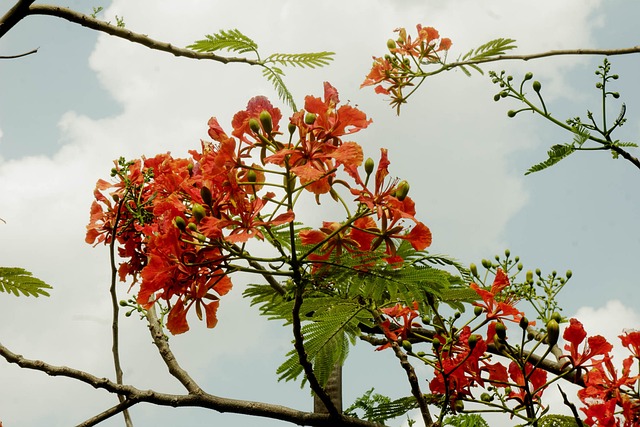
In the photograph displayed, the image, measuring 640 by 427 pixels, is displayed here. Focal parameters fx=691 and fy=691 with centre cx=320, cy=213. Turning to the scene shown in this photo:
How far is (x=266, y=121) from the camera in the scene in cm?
170

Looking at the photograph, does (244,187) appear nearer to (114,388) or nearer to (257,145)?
(257,145)

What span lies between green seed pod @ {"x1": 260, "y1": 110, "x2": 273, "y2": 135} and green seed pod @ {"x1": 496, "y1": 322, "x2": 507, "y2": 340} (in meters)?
0.91

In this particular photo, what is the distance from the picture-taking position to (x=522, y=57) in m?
3.49

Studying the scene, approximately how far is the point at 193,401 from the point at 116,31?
1.38 m

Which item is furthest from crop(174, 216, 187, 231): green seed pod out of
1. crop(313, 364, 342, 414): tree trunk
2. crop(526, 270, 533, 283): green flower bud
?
crop(526, 270, 533, 283): green flower bud

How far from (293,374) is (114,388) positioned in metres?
0.55

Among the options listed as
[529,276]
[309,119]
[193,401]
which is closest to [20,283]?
[193,401]

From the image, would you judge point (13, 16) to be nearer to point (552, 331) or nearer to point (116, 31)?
point (116, 31)

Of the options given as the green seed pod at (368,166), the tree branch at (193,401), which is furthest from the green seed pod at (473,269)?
the green seed pod at (368,166)

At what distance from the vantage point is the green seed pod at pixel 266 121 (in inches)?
66.4

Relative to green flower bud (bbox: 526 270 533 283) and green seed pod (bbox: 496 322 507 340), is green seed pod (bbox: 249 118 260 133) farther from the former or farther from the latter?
green flower bud (bbox: 526 270 533 283)

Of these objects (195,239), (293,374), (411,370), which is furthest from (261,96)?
(411,370)

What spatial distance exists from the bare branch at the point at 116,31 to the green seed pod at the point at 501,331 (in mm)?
1498

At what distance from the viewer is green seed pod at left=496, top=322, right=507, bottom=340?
6.77 ft
